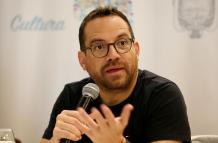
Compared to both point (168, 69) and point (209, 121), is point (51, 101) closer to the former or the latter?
point (168, 69)

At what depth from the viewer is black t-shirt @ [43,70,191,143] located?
1479 millimetres

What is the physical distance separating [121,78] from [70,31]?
3.70 feet

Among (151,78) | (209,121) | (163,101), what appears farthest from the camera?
(209,121)

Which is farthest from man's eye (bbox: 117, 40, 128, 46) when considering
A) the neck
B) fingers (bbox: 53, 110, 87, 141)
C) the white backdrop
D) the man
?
the white backdrop

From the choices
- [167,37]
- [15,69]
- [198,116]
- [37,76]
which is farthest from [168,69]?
[15,69]

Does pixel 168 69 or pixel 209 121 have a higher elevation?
pixel 168 69

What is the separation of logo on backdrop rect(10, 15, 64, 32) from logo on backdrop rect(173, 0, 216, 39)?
856mm

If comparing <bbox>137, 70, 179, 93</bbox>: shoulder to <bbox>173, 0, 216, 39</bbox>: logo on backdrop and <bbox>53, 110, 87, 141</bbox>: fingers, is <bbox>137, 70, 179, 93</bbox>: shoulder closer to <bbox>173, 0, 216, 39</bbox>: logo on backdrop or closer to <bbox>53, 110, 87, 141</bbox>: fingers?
<bbox>53, 110, 87, 141</bbox>: fingers

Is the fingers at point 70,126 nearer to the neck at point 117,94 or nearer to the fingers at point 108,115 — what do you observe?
the fingers at point 108,115

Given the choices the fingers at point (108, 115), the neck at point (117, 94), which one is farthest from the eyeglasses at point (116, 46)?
the fingers at point (108, 115)

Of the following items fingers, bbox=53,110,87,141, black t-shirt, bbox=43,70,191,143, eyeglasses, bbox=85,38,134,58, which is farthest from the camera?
eyeglasses, bbox=85,38,134,58

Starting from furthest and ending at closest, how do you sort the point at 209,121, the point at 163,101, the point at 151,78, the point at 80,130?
1. the point at 209,121
2. the point at 151,78
3. the point at 163,101
4. the point at 80,130

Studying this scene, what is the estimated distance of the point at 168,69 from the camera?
8.52 ft

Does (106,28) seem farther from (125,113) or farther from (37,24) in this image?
(37,24)
